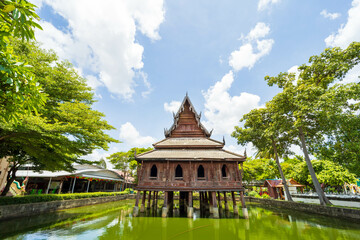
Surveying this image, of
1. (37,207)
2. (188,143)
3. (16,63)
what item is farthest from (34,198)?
(16,63)

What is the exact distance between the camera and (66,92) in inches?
504

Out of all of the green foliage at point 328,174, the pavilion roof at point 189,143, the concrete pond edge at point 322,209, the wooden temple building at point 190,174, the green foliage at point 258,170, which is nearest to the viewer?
the concrete pond edge at point 322,209

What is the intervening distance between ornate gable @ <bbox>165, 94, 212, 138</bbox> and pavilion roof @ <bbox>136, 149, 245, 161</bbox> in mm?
3316

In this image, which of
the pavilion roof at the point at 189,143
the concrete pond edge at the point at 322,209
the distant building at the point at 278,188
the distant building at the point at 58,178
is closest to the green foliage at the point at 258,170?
the distant building at the point at 278,188

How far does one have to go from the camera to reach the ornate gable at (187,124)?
19219 mm

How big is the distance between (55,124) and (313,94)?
19.8 meters

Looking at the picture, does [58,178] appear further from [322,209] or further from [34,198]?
[322,209]

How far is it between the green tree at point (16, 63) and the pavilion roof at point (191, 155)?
36.9 feet

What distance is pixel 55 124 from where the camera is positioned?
873 cm

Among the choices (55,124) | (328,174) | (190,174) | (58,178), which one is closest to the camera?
(55,124)

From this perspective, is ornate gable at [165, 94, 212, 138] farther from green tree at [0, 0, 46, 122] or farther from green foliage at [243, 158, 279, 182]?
green tree at [0, 0, 46, 122]

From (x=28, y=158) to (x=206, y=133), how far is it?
17.5 metres

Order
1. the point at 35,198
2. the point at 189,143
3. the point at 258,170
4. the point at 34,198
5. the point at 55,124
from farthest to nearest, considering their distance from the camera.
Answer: the point at 258,170, the point at 189,143, the point at 35,198, the point at 34,198, the point at 55,124

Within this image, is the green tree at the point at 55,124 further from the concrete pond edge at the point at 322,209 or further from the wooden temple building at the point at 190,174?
the concrete pond edge at the point at 322,209
